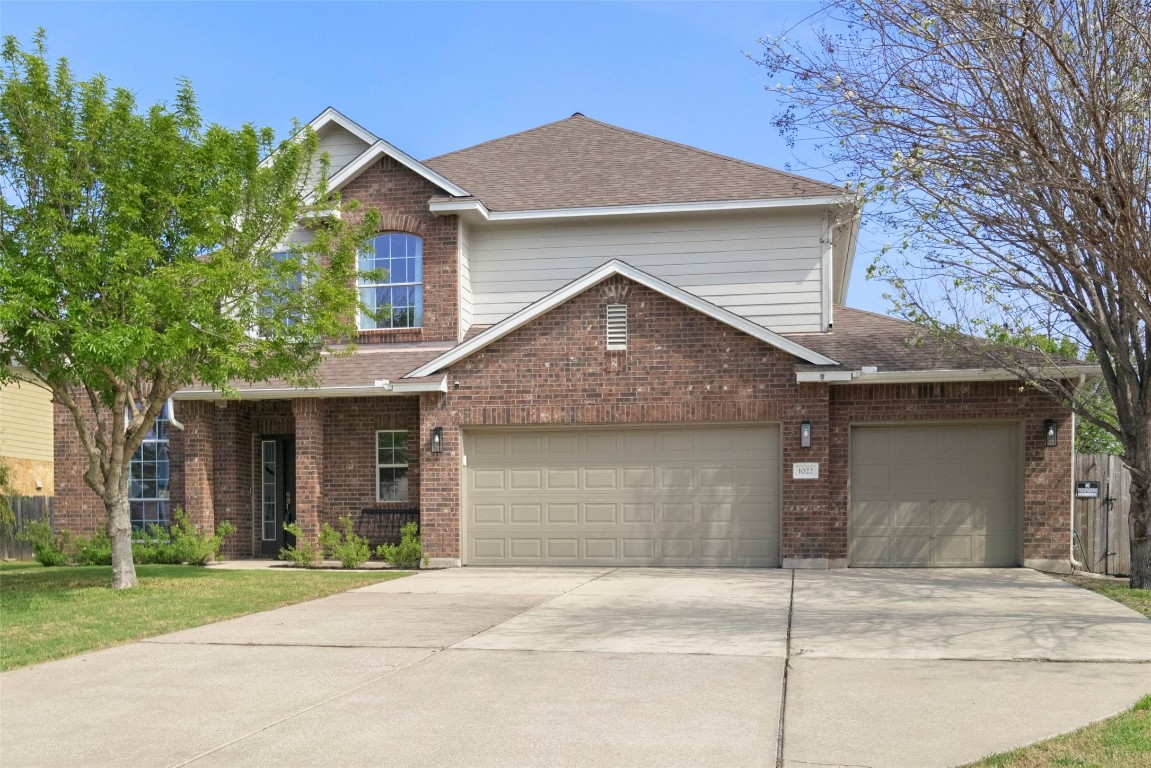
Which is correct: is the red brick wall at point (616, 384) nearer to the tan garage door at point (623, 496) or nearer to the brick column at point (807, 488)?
the brick column at point (807, 488)

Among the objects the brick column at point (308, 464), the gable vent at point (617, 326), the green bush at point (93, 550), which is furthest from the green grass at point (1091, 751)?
the green bush at point (93, 550)

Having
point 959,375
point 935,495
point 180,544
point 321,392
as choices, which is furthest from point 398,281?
point 935,495

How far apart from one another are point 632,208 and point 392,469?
241 inches

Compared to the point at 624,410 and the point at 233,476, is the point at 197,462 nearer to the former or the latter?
the point at 233,476

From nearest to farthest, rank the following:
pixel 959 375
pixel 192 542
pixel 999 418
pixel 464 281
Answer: pixel 959 375 < pixel 999 418 < pixel 192 542 < pixel 464 281

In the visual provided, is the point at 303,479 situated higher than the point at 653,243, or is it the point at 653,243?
the point at 653,243

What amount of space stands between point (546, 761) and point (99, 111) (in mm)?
10453

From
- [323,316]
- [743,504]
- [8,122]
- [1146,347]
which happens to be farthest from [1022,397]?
[8,122]

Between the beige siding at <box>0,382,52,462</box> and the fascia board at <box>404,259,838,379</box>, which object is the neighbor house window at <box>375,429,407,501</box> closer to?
the fascia board at <box>404,259,838,379</box>

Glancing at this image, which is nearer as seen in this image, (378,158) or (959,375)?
(959,375)

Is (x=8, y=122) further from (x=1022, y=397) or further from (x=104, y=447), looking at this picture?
(x=1022, y=397)

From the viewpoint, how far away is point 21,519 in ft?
67.8

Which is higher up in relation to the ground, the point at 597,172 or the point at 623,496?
the point at 597,172

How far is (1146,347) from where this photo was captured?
13258mm
